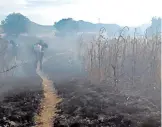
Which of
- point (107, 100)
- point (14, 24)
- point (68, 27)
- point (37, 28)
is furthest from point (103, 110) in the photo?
point (37, 28)

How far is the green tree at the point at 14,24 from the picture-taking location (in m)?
110

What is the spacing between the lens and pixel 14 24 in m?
111

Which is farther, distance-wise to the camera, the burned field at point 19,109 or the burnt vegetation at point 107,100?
the burned field at point 19,109

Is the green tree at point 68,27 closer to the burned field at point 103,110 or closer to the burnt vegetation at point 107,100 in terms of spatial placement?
the burnt vegetation at point 107,100

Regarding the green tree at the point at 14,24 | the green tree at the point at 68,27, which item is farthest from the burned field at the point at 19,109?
the green tree at the point at 68,27

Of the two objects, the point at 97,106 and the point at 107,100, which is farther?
the point at 107,100

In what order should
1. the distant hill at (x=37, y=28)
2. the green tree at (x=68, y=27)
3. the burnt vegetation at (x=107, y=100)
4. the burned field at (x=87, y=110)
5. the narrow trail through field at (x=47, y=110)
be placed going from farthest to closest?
the distant hill at (x=37, y=28)
the green tree at (x=68, y=27)
the narrow trail through field at (x=47, y=110)
the burnt vegetation at (x=107, y=100)
the burned field at (x=87, y=110)

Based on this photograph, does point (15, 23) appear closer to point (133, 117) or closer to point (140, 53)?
Result: point (140, 53)

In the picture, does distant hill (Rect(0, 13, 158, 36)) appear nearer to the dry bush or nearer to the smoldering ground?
the dry bush

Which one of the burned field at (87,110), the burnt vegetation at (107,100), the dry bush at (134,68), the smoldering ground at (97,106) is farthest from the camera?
the dry bush at (134,68)

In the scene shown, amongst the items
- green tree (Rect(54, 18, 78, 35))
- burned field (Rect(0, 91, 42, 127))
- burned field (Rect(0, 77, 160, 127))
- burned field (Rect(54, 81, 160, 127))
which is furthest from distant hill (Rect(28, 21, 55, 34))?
burned field (Rect(54, 81, 160, 127))

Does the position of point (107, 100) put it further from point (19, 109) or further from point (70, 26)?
point (70, 26)

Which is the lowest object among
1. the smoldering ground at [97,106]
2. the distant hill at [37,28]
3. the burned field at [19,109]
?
the burned field at [19,109]

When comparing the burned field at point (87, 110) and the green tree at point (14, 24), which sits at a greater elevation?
the green tree at point (14, 24)
